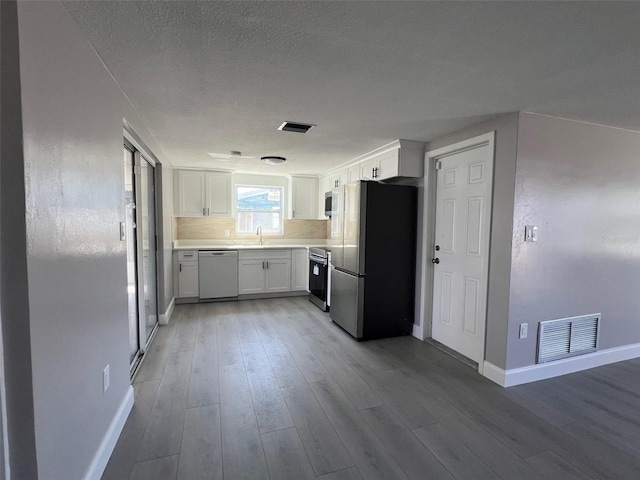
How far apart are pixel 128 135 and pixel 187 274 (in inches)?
109

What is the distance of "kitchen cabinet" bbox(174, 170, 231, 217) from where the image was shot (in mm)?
4941

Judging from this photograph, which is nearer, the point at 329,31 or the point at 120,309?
the point at 329,31

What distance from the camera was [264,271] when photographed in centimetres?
520

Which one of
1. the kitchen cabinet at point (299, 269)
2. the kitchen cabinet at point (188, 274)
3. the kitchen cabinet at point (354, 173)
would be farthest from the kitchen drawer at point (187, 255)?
the kitchen cabinet at point (354, 173)

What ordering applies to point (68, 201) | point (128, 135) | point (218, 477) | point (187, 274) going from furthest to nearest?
1. point (187, 274)
2. point (128, 135)
3. point (218, 477)
4. point (68, 201)

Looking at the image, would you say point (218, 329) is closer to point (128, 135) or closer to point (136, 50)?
point (128, 135)

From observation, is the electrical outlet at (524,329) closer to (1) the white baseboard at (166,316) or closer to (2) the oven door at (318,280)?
(2) the oven door at (318,280)

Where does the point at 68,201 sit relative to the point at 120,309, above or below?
above

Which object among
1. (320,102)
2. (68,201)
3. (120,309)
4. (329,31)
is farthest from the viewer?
(320,102)

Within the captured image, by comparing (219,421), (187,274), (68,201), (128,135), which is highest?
(128,135)

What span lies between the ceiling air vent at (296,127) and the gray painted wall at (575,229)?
68.2 inches

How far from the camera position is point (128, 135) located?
8.00 ft


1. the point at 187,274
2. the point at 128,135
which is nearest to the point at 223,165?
the point at 187,274

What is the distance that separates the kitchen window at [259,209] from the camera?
5582 millimetres
